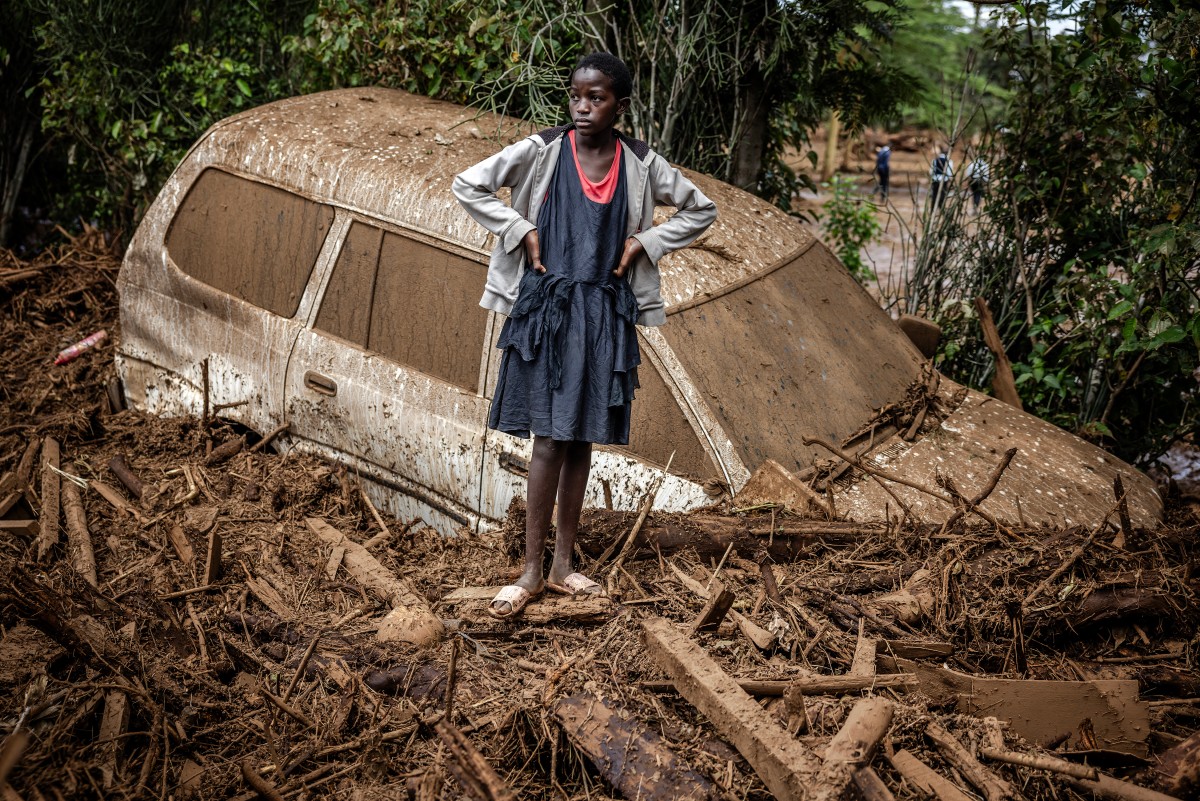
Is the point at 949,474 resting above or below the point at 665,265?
below

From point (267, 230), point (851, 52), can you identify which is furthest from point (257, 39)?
point (851, 52)

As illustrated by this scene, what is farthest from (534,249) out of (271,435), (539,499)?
(271,435)

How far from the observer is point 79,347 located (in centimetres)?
644

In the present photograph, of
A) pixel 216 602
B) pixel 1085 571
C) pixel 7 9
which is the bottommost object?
pixel 216 602

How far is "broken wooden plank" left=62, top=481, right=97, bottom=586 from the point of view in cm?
418

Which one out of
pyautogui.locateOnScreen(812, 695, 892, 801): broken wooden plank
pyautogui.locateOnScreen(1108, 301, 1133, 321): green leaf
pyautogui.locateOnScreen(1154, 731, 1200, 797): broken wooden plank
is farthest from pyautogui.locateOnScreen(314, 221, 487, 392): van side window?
pyautogui.locateOnScreen(1108, 301, 1133, 321): green leaf

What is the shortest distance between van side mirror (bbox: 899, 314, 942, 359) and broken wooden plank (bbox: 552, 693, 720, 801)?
3028mm

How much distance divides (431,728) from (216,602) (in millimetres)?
1262

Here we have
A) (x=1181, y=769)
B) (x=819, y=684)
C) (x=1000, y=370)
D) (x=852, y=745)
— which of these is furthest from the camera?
(x=1000, y=370)

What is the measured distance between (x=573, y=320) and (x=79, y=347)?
438 centimetres

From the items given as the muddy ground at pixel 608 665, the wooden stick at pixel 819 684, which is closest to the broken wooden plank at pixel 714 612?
the muddy ground at pixel 608 665

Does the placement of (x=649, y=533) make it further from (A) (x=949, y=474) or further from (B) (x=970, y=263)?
(B) (x=970, y=263)

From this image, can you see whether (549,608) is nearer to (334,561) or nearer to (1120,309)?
(334,561)

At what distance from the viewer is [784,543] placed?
3.84m
